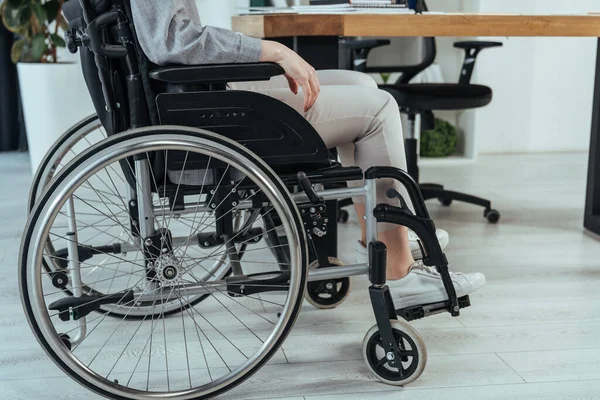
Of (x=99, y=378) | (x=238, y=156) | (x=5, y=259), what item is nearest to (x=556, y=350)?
(x=238, y=156)

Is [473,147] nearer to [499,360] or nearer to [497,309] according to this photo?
Result: [497,309]

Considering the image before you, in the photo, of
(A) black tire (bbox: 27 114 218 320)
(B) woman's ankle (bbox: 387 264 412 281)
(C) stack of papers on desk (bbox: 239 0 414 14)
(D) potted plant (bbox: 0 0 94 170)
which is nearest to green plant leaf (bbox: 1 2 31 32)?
(D) potted plant (bbox: 0 0 94 170)

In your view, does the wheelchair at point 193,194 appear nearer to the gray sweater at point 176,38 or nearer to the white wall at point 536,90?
the gray sweater at point 176,38

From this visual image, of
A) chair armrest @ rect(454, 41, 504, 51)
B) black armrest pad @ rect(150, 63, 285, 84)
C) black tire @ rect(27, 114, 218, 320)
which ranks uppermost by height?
black armrest pad @ rect(150, 63, 285, 84)

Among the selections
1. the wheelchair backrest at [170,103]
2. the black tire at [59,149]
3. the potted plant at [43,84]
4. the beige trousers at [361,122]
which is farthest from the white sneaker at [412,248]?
the potted plant at [43,84]

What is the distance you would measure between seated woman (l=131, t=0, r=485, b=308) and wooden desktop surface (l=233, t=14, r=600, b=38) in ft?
0.72

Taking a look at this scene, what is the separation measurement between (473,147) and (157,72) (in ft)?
9.12

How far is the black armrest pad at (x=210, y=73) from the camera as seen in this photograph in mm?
1271

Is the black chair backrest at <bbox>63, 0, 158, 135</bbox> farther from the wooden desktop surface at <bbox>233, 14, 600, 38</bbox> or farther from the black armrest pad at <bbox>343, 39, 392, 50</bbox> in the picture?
the black armrest pad at <bbox>343, 39, 392, 50</bbox>

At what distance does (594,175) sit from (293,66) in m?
1.52

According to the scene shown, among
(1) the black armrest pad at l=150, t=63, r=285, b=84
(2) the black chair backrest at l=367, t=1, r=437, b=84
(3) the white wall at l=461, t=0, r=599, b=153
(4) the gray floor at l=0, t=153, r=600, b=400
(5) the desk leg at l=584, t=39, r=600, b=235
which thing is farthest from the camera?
(3) the white wall at l=461, t=0, r=599, b=153

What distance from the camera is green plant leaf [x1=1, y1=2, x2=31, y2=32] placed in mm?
3189

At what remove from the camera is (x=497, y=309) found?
189 centimetres

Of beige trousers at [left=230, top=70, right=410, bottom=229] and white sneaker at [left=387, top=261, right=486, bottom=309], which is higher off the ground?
beige trousers at [left=230, top=70, right=410, bottom=229]
